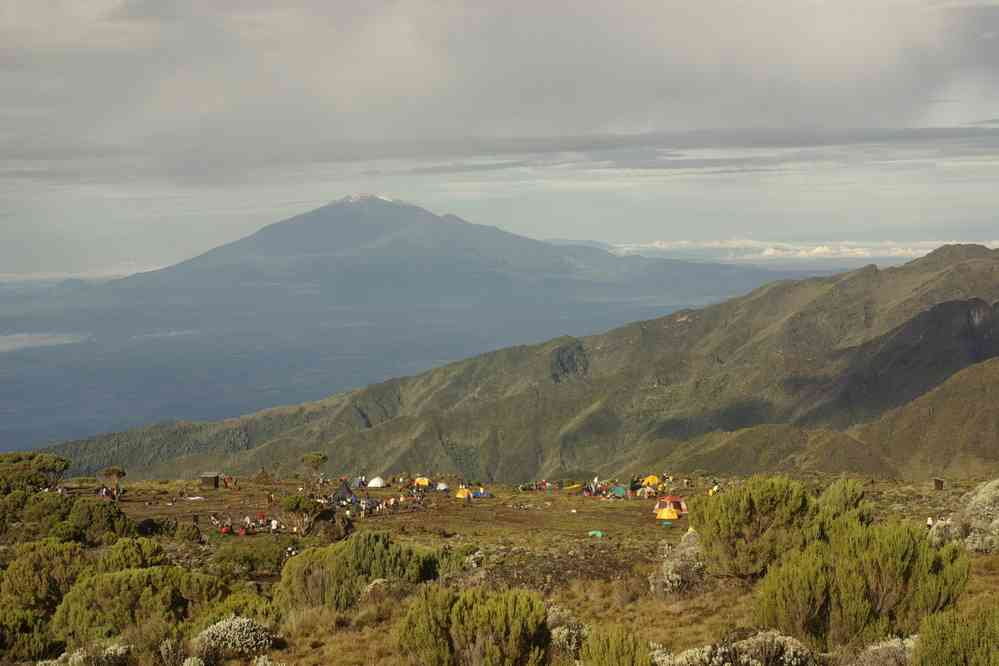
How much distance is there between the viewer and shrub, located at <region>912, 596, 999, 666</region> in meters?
11.2

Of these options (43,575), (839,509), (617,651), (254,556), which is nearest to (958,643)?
(617,651)

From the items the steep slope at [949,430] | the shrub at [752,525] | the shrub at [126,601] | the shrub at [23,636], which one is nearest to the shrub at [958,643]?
the shrub at [752,525]

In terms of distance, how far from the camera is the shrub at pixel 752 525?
22.1m

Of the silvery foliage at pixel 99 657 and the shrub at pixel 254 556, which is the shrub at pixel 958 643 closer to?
the silvery foliage at pixel 99 657

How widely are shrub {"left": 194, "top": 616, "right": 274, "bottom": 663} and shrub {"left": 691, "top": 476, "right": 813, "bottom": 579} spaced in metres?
10.8

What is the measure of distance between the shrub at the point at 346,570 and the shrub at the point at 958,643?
15.4 metres

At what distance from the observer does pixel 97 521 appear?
43656mm

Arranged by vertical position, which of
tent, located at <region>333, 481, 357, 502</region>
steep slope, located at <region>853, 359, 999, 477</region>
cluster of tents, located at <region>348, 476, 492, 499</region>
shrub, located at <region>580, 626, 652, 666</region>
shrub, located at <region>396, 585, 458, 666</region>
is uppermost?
shrub, located at <region>580, 626, 652, 666</region>

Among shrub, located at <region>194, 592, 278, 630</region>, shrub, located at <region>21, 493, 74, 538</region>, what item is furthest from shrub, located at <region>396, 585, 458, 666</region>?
shrub, located at <region>21, 493, 74, 538</region>

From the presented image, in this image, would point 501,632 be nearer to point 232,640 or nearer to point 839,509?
point 232,640

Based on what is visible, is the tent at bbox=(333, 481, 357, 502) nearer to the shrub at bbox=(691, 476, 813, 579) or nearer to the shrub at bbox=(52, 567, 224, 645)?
the shrub at bbox=(52, 567, 224, 645)

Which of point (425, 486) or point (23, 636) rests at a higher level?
point (23, 636)

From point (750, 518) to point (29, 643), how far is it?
54.9 ft

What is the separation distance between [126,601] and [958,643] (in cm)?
1882
